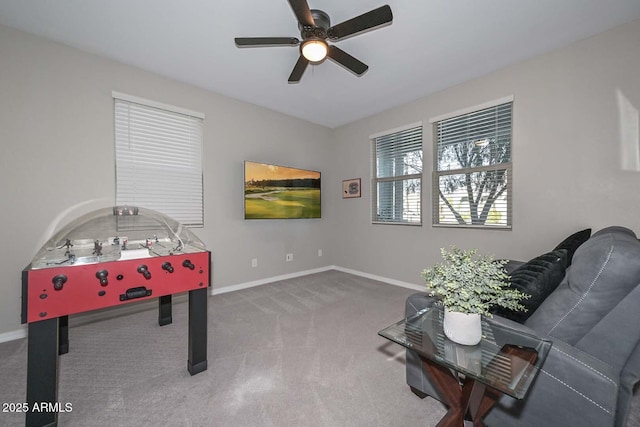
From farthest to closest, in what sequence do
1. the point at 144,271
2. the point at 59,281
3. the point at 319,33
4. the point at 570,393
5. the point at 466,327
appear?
the point at 319,33
the point at 144,271
the point at 59,281
the point at 466,327
the point at 570,393

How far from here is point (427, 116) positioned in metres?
3.46

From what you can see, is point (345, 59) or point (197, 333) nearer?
point (197, 333)

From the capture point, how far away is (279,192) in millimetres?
3887

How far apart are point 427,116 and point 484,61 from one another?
0.88 m

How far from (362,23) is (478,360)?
6.95 feet

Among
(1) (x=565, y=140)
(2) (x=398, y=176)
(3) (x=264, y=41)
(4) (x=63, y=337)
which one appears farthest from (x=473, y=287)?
(2) (x=398, y=176)

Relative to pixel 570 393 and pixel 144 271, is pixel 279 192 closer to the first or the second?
pixel 144 271

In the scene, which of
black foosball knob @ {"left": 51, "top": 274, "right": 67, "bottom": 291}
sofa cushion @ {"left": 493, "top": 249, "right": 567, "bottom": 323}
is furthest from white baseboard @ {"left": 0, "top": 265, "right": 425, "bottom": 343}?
sofa cushion @ {"left": 493, "top": 249, "right": 567, "bottom": 323}

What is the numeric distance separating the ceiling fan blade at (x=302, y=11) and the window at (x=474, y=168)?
2286mm

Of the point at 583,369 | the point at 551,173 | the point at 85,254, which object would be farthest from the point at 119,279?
A: the point at 551,173

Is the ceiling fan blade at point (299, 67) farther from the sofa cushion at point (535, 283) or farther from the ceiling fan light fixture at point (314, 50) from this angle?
the sofa cushion at point (535, 283)

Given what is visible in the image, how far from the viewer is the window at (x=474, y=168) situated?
9.40 feet

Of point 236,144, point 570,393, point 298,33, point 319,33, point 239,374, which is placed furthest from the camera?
point 236,144

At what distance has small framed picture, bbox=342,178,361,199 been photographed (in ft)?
14.3
